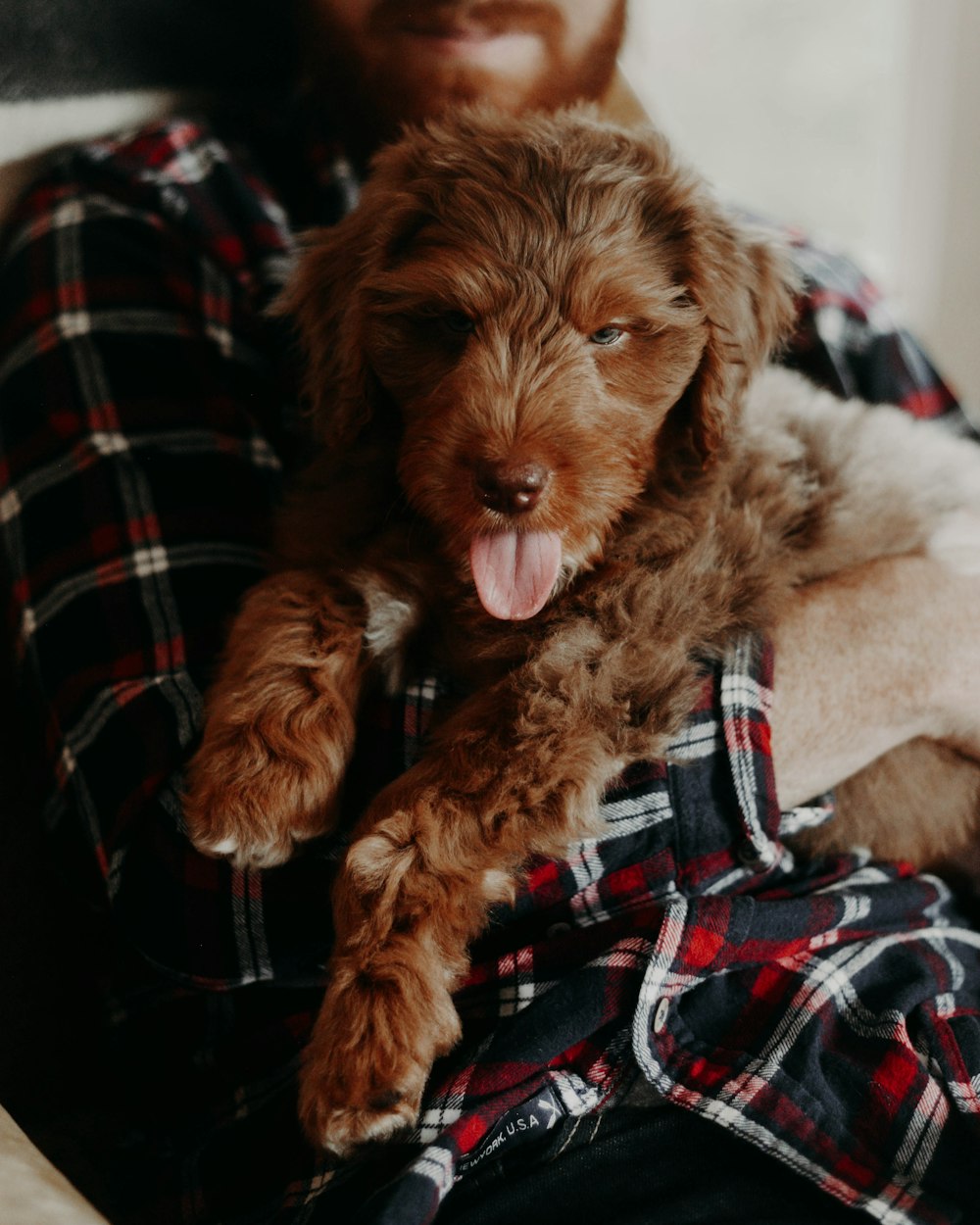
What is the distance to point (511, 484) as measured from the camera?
1440 millimetres

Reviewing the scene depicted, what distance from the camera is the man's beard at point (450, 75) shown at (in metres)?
1.98

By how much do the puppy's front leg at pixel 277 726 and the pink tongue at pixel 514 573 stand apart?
9.2 inches

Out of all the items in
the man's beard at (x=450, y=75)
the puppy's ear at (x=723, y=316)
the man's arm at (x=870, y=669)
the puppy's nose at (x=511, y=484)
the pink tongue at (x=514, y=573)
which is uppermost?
the man's beard at (x=450, y=75)

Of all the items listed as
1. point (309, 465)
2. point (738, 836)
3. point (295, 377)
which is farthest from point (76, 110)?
point (738, 836)

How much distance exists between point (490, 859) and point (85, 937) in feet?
2.79

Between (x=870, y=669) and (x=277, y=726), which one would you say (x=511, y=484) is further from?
(x=870, y=669)

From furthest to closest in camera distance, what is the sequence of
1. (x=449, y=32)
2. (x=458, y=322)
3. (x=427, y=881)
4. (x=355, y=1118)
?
(x=449, y=32)
(x=458, y=322)
(x=427, y=881)
(x=355, y=1118)

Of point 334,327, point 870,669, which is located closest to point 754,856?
point 870,669

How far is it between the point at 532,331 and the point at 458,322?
4.8 inches

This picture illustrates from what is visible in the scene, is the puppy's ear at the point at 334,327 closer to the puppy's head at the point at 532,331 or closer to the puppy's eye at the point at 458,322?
the puppy's head at the point at 532,331

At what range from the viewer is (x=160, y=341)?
5.96 feet

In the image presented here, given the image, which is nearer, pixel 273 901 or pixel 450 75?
pixel 273 901

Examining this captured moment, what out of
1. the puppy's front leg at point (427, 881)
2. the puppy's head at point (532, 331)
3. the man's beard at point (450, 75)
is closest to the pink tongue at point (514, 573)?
the puppy's head at point (532, 331)

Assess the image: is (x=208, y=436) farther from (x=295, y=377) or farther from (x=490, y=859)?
(x=490, y=859)
